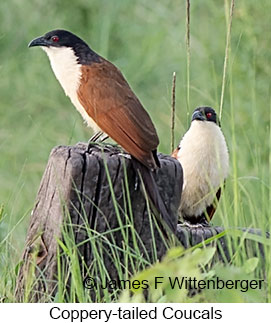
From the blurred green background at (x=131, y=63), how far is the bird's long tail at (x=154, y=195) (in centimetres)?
311

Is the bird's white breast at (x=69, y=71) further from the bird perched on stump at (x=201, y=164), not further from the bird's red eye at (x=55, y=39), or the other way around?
the bird perched on stump at (x=201, y=164)

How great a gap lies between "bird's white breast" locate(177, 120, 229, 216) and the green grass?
5.42 ft

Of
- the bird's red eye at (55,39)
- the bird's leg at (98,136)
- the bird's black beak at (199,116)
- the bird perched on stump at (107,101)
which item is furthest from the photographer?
the bird's black beak at (199,116)

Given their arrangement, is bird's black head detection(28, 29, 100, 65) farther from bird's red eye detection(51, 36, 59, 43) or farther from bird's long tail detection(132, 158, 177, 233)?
bird's long tail detection(132, 158, 177, 233)

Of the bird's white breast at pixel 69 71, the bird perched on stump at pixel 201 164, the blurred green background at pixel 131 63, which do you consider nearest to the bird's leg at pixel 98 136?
the bird's white breast at pixel 69 71

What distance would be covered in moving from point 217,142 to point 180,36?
3846 millimetres

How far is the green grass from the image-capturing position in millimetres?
7282

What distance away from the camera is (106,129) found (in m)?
4.27

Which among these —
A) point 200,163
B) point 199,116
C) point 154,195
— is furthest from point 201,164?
point 154,195

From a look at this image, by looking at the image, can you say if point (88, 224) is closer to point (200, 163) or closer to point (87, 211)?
point (87, 211)

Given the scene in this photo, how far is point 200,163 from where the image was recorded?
4.91 meters

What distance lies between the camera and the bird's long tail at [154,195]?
378 cm
